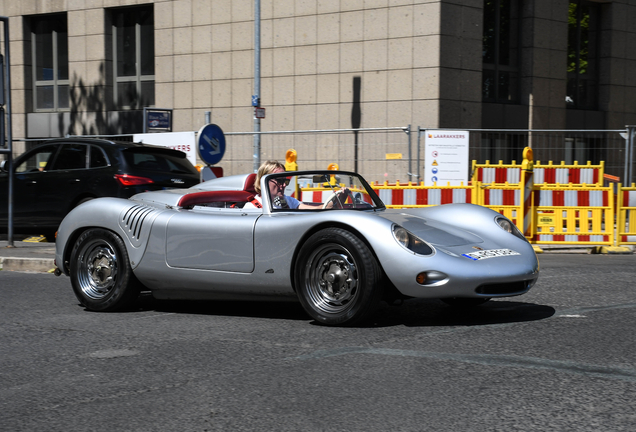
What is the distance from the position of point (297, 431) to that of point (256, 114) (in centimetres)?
1394

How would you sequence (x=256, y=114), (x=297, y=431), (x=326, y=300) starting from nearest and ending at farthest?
(x=297, y=431) → (x=326, y=300) → (x=256, y=114)

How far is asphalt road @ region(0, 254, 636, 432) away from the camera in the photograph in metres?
3.48

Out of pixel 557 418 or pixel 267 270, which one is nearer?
pixel 557 418

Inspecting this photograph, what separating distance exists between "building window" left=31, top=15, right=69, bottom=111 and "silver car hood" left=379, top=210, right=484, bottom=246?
21406mm

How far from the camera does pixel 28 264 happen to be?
9719 mm

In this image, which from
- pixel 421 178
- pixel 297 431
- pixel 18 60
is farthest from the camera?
pixel 18 60

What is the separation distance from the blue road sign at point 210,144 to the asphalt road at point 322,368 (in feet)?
18.5

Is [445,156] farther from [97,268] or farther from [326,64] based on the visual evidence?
[97,268]

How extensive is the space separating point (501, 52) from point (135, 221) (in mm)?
16124

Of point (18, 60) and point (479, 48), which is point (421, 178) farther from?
point (18, 60)

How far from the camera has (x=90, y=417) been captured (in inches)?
140

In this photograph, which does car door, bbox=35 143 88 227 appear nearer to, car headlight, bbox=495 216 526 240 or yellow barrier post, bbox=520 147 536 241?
yellow barrier post, bbox=520 147 536 241

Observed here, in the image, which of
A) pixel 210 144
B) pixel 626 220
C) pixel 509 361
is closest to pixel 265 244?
pixel 509 361

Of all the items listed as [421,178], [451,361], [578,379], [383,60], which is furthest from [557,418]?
[383,60]
